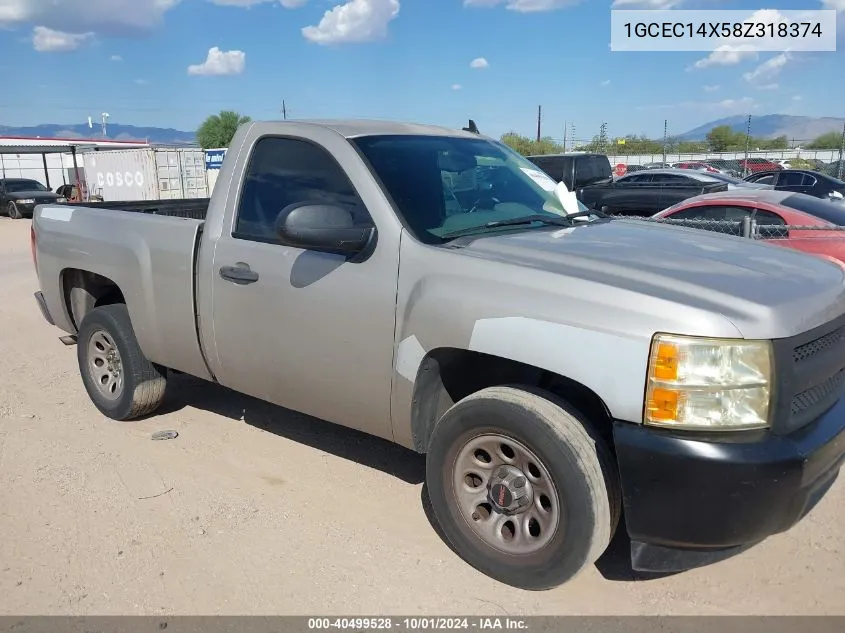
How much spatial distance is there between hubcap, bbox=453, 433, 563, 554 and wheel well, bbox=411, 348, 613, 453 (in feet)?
0.96

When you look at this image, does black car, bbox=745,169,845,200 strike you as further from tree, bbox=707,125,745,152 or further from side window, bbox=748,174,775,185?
tree, bbox=707,125,745,152

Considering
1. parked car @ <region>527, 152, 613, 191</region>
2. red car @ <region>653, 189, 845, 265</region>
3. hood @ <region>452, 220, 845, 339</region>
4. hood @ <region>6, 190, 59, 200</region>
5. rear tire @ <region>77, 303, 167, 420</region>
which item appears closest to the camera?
hood @ <region>452, 220, 845, 339</region>

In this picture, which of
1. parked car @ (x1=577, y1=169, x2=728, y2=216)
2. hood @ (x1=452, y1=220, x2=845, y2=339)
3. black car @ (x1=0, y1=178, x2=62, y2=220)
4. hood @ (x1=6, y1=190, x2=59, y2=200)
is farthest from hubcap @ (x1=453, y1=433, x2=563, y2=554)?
hood @ (x1=6, y1=190, x2=59, y2=200)

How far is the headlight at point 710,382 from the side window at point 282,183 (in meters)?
1.69

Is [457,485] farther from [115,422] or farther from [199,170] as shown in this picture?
[199,170]

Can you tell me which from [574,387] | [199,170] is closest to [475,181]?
[574,387]

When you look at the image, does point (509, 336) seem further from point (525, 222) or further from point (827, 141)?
point (827, 141)

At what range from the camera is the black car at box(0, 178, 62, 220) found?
26422mm

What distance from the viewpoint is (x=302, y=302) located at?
11.5ft

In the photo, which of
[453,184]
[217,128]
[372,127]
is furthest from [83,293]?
[217,128]

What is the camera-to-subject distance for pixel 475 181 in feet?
12.5

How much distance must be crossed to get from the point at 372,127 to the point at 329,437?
203cm

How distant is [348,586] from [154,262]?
2.29 metres

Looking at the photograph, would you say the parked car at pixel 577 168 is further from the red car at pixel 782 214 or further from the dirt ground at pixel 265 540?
the dirt ground at pixel 265 540
